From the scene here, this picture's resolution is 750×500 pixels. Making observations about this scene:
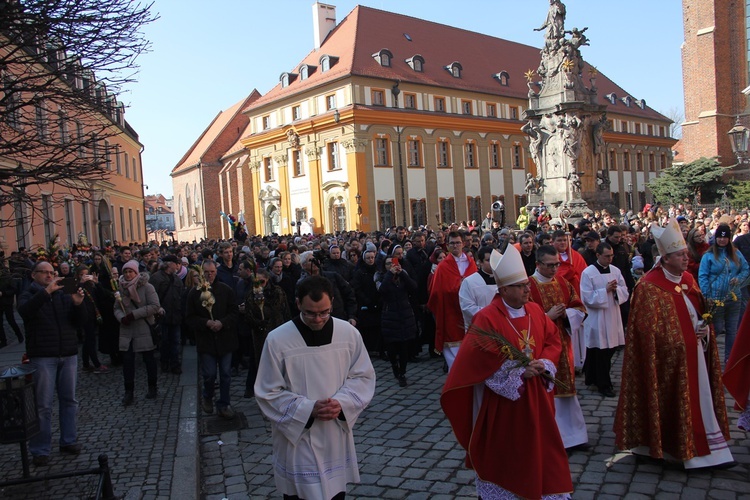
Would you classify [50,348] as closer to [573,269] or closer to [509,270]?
[509,270]

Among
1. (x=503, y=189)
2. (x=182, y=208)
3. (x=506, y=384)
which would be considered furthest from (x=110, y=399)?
(x=182, y=208)

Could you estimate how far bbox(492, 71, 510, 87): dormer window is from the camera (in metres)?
53.5

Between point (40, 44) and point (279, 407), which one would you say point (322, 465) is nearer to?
point (279, 407)

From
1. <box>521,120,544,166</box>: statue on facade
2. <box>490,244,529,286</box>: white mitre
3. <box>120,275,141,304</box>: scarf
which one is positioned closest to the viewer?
<box>490,244,529,286</box>: white mitre

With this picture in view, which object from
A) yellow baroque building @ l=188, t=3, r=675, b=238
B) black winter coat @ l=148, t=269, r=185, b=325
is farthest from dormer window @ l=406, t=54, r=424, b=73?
black winter coat @ l=148, t=269, r=185, b=325

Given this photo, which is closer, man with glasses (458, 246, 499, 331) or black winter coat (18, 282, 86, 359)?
black winter coat (18, 282, 86, 359)

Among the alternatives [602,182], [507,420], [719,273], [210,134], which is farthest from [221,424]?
[210,134]

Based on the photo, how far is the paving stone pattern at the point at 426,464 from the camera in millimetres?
5094

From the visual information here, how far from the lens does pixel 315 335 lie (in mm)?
4035

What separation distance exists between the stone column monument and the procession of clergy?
1693 cm

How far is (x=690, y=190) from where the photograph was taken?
105 feet

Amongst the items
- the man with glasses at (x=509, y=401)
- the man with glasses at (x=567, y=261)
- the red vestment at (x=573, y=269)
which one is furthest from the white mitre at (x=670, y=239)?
the man with glasses at (x=567, y=261)

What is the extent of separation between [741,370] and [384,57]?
42.3m

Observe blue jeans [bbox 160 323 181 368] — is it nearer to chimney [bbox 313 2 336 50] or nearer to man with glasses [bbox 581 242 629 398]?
man with glasses [bbox 581 242 629 398]
